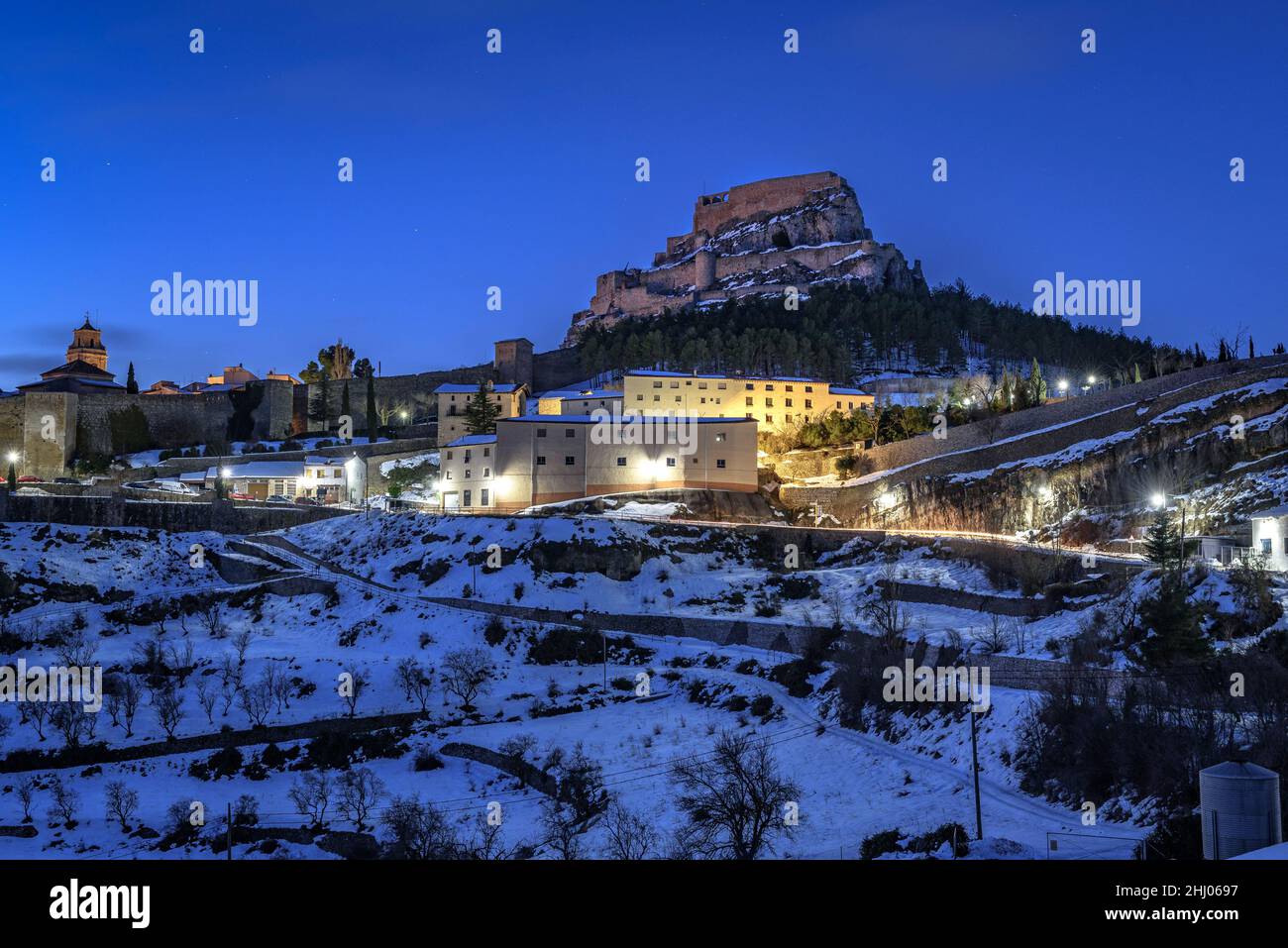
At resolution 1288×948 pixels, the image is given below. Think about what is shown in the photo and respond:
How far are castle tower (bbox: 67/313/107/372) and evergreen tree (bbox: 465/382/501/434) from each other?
2669 inches

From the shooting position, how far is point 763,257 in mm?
127562

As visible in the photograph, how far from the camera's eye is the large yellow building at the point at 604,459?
6188 centimetres

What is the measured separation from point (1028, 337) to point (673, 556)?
73742 mm

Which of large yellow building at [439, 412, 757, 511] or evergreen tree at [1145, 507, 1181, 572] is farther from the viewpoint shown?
large yellow building at [439, 412, 757, 511]

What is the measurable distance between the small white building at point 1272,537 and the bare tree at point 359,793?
30369 mm

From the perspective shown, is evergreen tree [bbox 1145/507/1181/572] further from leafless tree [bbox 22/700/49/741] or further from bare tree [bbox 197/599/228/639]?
leafless tree [bbox 22/700/49/741]

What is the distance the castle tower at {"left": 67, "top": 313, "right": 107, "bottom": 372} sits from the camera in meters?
118

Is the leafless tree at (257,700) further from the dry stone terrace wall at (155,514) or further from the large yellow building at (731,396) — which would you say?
the large yellow building at (731,396)

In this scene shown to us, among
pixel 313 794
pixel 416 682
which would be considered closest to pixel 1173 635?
pixel 313 794

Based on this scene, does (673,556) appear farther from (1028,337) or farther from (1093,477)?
(1028,337)

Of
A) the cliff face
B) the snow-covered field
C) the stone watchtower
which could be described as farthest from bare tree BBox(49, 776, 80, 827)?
the cliff face

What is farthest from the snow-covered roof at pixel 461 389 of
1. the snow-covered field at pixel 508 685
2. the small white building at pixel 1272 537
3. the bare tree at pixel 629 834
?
the small white building at pixel 1272 537

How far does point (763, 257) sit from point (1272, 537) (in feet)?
322
